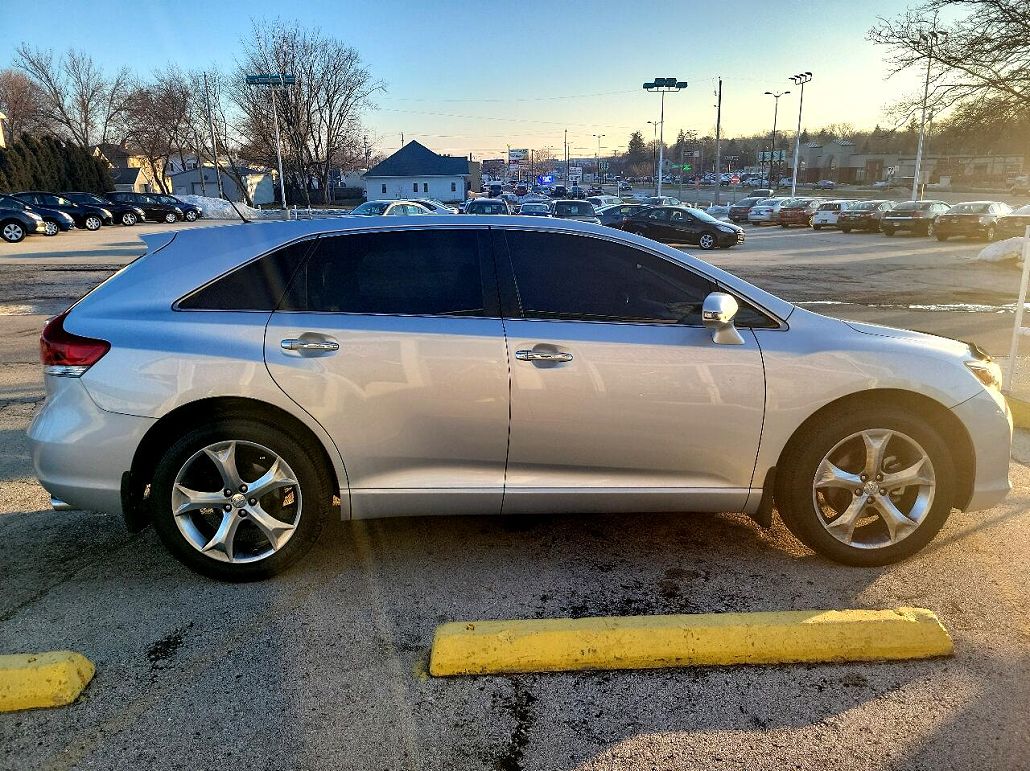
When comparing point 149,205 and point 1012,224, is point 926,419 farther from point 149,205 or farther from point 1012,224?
point 149,205

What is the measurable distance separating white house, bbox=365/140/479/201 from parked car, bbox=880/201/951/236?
177 ft

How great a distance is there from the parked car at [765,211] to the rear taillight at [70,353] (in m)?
41.5

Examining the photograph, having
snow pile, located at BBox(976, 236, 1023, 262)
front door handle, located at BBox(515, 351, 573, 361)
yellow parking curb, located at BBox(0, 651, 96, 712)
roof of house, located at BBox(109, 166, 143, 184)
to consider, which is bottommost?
snow pile, located at BBox(976, 236, 1023, 262)

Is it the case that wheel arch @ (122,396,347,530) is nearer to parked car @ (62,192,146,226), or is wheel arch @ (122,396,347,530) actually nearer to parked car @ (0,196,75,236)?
parked car @ (0,196,75,236)

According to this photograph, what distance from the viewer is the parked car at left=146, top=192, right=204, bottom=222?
41.2 metres

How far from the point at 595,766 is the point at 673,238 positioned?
88.8ft

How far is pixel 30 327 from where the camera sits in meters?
10.0

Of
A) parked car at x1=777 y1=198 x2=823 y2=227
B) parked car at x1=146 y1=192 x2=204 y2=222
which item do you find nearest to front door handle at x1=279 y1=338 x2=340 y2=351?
parked car at x1=777 y1=198 x2=823 y2=227

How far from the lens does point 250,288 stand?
3.29m

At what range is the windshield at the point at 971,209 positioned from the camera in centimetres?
2842

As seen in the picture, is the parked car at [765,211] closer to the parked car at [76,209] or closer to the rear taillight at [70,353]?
the parked car at [76,209]

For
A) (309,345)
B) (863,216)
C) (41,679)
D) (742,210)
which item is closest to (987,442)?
(309,345)

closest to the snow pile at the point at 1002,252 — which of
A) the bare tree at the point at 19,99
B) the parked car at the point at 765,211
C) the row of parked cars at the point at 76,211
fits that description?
the parked car at the point at 765,211

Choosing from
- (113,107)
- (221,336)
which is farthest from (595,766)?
(113,107)
